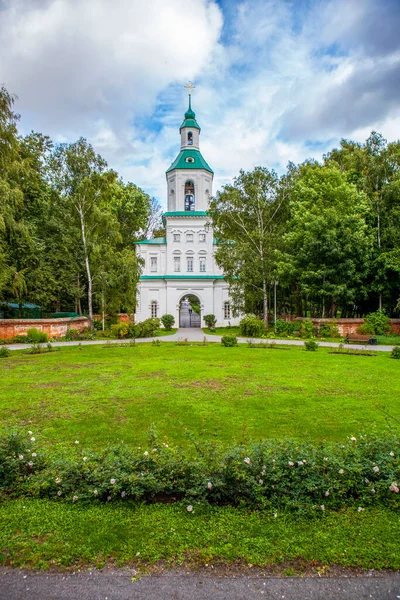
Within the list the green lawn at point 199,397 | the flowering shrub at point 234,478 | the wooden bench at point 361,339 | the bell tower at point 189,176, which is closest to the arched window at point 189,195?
the bell tower at point 189,176

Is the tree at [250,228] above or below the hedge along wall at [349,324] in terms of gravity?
above

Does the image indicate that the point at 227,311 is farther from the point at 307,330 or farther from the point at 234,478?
the point at 234,478

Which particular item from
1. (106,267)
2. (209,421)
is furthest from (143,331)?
(209,421)

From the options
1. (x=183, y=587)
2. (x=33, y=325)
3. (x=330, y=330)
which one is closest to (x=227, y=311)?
(x=330, y=330)

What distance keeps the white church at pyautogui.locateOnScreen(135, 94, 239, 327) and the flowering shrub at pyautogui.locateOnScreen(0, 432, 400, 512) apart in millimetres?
30204

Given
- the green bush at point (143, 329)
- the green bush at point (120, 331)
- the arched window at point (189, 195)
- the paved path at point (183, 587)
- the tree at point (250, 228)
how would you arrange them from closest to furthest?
the paved path at point (183, 587), the green bush at point (120, 331), the green bush at point (143, 329), the tree at point (250, 228), the arched window at point (189, 195)

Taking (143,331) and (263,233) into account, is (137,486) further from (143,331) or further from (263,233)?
(263,233)

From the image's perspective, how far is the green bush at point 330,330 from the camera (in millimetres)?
21625

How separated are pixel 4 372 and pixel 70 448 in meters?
7.28

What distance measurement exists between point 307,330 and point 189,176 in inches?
770

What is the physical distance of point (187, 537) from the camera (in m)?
3.08

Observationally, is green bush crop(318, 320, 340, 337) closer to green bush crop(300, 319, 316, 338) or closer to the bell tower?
green bush crop(300, 319, 316, 338)

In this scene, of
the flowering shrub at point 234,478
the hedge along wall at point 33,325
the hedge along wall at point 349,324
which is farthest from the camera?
the hedge along wall at point 349,324

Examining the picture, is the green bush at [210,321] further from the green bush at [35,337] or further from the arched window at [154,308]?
the green bush at [35,337]
